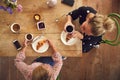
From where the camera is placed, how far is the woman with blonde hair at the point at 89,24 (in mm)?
2217

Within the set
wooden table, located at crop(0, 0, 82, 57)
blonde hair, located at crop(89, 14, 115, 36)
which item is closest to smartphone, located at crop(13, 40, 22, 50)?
wooden table, located at crop(0, 0, 82, 57)

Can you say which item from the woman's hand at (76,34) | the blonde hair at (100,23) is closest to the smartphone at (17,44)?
the woman's hand at (76,34)

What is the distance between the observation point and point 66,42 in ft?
7.56

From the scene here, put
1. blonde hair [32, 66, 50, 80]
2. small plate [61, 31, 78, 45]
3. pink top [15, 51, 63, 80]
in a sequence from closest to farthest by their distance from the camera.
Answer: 1. blonde hair [32, 66, 50, 80]
2. pink top [15, 51, 63, 80]
3. small plate [61, 31, 78, 45]

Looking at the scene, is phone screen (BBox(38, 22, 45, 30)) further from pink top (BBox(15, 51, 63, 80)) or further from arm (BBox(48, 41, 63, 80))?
pink top (BBox(15, 51, 63, 80))

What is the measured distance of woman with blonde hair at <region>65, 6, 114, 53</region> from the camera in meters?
2.22

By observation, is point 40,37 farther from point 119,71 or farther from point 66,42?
point 119,71

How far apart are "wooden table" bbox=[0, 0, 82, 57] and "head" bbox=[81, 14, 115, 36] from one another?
0.55ft

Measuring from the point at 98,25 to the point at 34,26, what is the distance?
596 millimetres

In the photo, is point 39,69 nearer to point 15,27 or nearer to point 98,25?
point 15,27

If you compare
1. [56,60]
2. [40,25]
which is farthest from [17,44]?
[56,60]

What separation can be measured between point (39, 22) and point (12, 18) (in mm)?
259

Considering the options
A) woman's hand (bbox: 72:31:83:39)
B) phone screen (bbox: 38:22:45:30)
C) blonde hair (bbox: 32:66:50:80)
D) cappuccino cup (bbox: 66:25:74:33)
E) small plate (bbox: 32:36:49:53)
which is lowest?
blonde hair (bbox: 32:66:50:80)

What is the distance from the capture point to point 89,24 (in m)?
2.26
